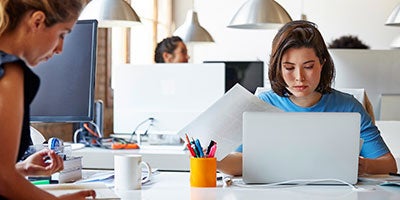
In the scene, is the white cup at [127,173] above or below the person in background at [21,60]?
below

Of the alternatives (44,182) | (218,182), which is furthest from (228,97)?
(44,182)

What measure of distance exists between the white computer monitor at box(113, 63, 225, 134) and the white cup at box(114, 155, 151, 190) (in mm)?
1289

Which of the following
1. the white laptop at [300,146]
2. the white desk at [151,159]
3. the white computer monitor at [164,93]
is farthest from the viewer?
the white computer monitor at [164,93]

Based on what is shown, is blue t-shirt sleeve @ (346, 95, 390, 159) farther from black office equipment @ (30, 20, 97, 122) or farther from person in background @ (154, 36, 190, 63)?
person in background @ (154, 36, 190, 63)

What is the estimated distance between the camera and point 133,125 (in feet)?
9.48

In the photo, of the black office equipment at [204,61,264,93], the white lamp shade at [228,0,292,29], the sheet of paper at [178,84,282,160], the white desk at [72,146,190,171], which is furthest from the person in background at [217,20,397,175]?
the black office equipment at [204,61,264,93]

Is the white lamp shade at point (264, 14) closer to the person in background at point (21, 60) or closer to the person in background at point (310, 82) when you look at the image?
the person in background at point (310, 82)

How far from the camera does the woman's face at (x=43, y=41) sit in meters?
0.95

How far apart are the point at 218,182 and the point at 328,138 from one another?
325 millimetres

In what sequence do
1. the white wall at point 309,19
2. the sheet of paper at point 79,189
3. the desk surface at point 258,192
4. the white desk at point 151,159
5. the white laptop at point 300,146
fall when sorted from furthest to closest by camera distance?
1. the white wall at point 309,19
2. the white desk at point 151,159
3. the white laptop at point 300,146
4. the desk surface at point 258,192
5. the sheet of paper at point 79,189

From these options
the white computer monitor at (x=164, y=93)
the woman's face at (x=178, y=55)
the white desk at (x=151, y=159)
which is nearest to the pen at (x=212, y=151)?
the white desk at (x=151, y=159)

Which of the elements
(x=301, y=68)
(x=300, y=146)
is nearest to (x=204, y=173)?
(x=300, y=146)

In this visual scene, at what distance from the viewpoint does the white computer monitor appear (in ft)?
9.15

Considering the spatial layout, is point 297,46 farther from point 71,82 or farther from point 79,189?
point 79,189
